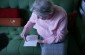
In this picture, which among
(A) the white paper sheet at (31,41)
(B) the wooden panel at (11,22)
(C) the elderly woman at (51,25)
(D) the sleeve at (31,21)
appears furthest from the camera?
(B) the wooden panel at (11,22)

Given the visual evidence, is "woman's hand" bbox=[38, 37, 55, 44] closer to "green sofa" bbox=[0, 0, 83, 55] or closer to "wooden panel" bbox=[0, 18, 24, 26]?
"green sofa" bbox=[0, 0, 83, 55]

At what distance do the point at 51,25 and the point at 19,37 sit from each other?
0.52 meters

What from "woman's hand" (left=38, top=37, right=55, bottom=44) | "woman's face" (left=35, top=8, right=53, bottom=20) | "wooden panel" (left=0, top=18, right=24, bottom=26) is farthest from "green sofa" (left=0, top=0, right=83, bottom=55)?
"woman's face" (left=35, top=8, right=53, bottom=20)

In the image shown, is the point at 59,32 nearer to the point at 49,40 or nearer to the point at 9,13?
the point at 49,40

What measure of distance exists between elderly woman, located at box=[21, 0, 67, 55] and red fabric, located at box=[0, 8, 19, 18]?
1.83 ft

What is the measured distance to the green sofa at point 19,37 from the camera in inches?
82.9

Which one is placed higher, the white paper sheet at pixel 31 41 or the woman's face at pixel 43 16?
the woman's face at pixel 43 16

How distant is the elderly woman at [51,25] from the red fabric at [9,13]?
0.56 meters

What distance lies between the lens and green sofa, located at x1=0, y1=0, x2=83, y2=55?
6.91ft

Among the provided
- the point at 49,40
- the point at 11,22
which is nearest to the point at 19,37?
the point at 11,22

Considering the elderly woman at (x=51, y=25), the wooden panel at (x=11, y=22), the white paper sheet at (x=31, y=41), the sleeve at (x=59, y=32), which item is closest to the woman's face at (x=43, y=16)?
the elderly woman at (x=51, y=25)

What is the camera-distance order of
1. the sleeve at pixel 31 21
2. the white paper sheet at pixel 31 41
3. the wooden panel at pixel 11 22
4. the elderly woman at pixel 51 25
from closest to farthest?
the elderly woman at pixel 51 25 < the white paper sheet at pixel 31 41 < the sleeve at pixel 31 21 < the wooden panel at pixel 11 22

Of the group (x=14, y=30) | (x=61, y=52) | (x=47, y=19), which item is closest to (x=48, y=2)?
(x=47, y=19)

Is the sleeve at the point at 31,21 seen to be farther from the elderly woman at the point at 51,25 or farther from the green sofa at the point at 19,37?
the green sofa at the point at 19,37
